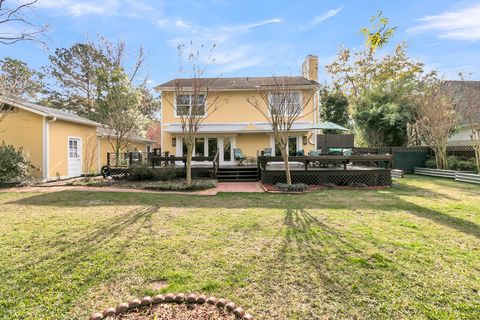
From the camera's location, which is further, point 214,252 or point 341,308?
point 214,252

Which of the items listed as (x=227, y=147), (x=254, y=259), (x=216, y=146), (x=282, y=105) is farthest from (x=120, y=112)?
(x=254, y=259)

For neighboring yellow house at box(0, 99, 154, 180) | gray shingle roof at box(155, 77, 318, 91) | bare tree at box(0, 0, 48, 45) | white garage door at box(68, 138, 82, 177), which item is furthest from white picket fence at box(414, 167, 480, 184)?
white garage door at box(68, 138, 82, 177)

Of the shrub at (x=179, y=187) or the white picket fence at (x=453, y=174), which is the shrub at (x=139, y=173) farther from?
the white picket fence at (x=453, y=174)

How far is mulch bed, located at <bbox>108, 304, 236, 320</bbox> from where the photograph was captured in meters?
2.46

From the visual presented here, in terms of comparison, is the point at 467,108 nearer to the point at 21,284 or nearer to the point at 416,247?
the point at 416,247

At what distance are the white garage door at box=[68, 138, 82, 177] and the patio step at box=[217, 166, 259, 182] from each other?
8.59m

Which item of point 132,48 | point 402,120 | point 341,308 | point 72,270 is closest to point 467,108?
point 402,120

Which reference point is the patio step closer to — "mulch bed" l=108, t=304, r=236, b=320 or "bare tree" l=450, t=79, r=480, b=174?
"mulch bed" l=108, t=304, r=236, b=320

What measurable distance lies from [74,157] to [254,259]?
15416mm

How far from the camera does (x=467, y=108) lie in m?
14.9

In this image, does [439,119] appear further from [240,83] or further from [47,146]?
[47,146]

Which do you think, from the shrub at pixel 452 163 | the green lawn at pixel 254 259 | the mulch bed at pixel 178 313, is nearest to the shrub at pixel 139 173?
the green lawn at pixel 254 259

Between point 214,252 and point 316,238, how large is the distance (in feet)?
6.16

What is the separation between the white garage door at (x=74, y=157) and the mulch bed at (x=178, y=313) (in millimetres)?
15165
